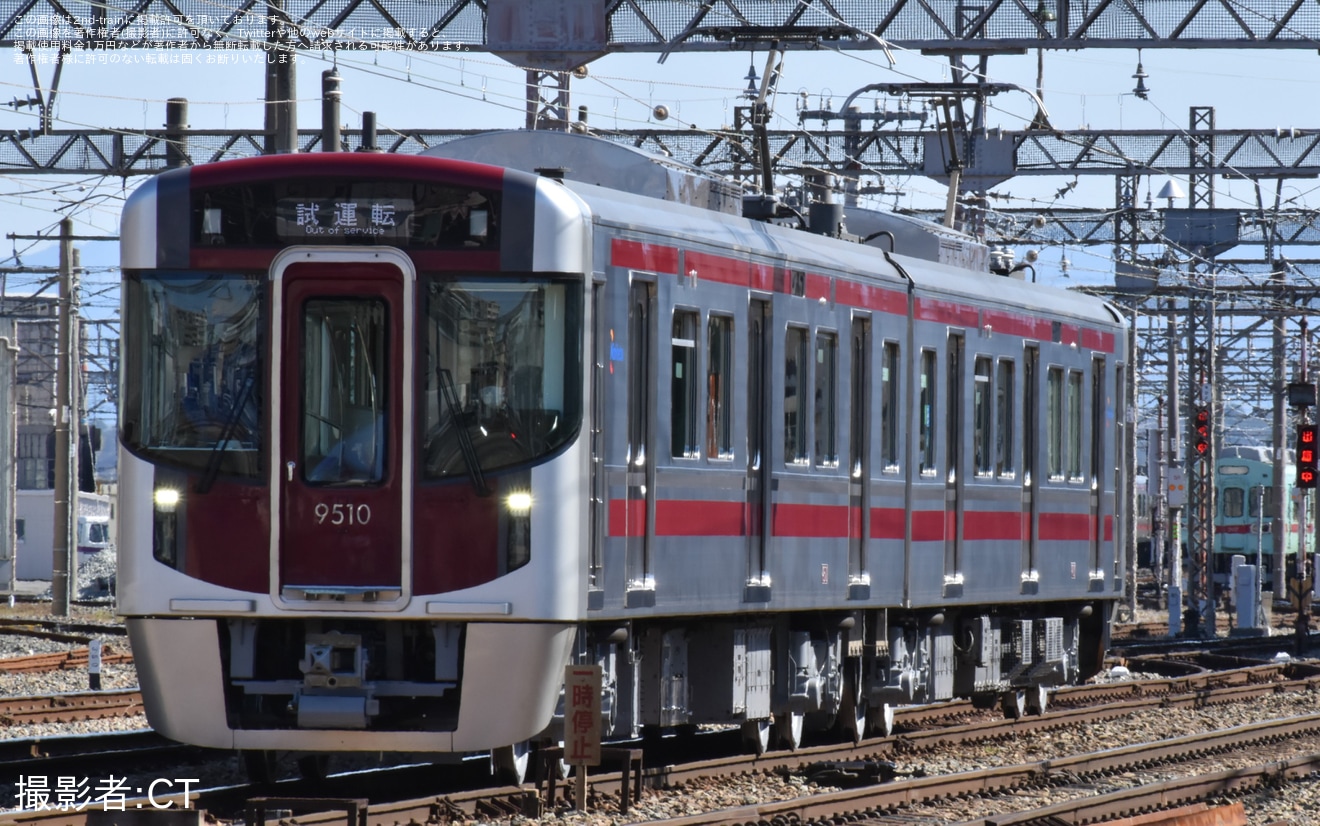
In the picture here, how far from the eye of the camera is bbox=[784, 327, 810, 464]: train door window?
1291 cm

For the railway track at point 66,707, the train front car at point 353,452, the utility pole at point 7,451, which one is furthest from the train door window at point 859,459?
the utility pole at point 7,451

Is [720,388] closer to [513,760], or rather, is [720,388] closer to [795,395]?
[795,395]

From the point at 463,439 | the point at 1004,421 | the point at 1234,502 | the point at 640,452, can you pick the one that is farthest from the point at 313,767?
the point at 1234,502

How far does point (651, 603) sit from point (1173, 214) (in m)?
29.2

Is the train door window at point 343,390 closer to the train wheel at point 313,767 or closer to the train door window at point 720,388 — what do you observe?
the train wheel at point 313,767

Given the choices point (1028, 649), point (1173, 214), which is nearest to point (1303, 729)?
point (1028, 649)

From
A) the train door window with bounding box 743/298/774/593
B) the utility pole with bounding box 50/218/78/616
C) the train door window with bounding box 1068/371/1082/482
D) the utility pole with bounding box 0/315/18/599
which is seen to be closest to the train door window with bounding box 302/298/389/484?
the train door window with bounding box 743/298/774/593

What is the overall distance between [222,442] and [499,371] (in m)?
1.41

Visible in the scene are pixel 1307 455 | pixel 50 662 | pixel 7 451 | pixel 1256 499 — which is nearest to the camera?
pixel 50 662

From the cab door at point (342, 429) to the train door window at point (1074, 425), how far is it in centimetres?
804

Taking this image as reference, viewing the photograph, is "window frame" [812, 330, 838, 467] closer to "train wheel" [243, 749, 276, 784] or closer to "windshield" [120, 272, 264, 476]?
"train wheel" [243, 749, 276, 784]

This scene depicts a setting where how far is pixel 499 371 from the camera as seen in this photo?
34.8 feet

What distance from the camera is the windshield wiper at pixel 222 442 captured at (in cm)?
1057

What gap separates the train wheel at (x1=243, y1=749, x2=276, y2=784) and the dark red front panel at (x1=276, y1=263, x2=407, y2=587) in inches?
58.7
